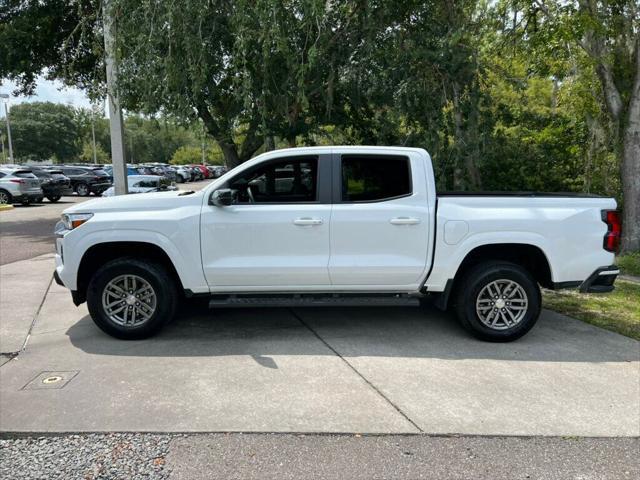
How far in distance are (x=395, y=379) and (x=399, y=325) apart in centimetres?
150

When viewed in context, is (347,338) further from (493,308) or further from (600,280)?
(600,280)

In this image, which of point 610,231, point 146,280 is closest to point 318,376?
point 146,280

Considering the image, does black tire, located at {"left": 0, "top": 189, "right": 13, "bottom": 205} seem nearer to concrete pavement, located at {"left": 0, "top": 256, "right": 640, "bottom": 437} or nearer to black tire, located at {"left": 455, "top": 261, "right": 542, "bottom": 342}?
concrete pavement, located at {"left": 0, "top": 256, "right": 640, "bottom": 437}

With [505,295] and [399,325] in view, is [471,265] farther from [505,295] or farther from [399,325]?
[399,325]

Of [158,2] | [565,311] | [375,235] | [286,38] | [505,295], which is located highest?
[158,2]

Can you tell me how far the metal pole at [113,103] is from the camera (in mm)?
7980

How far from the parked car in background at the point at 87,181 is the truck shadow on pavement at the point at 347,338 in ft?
81.1

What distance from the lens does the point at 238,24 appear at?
716cm

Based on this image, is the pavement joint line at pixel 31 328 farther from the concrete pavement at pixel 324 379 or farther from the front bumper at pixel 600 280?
the front bumper at pixel 600 280

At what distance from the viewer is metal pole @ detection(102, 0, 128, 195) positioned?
7.98 metres

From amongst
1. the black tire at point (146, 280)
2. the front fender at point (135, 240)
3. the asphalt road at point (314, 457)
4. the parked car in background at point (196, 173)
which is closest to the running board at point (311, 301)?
the front fender at point (135, 240)

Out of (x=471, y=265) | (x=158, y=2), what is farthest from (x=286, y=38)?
(x=471, y=265)

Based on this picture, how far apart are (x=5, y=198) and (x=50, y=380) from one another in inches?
847

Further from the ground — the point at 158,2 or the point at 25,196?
the point at 158,2
